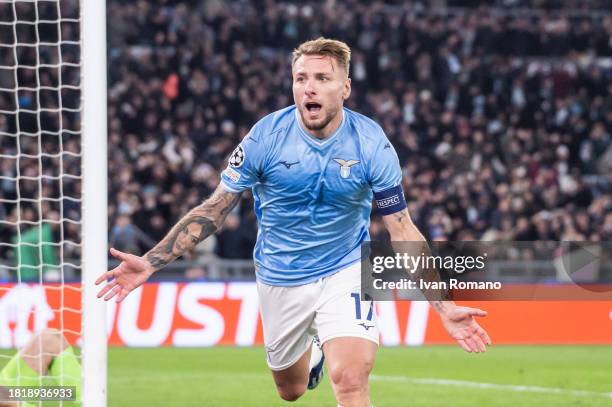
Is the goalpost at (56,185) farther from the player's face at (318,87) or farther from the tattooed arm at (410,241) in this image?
the tattooed arm at (410,241)

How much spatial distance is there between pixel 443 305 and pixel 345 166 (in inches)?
42.5

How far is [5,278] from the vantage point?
58.0 feet

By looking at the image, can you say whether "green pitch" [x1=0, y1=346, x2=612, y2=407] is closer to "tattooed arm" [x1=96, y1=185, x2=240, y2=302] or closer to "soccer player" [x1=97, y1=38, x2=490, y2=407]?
"soccer player" [x1=97, y1=38, x2=490, y2=407]

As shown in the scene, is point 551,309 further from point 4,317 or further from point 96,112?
point 96,112

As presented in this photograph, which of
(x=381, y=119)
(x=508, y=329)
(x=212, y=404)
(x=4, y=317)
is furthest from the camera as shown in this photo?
(x=381, y=119)

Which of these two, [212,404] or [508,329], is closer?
[212,404]

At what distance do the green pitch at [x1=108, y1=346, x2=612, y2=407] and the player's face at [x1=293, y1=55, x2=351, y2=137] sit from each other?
13.5 ft

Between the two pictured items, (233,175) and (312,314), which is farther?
(312,314)

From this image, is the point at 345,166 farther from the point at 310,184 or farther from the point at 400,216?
the point at 400,216

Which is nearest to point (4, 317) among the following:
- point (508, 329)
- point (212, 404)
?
point (212, 404)

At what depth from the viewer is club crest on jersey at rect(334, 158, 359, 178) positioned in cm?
704

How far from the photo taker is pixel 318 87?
6.93 m

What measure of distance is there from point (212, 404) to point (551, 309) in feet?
26.6

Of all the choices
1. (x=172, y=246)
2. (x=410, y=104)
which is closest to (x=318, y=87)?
(x=172, y=246)
